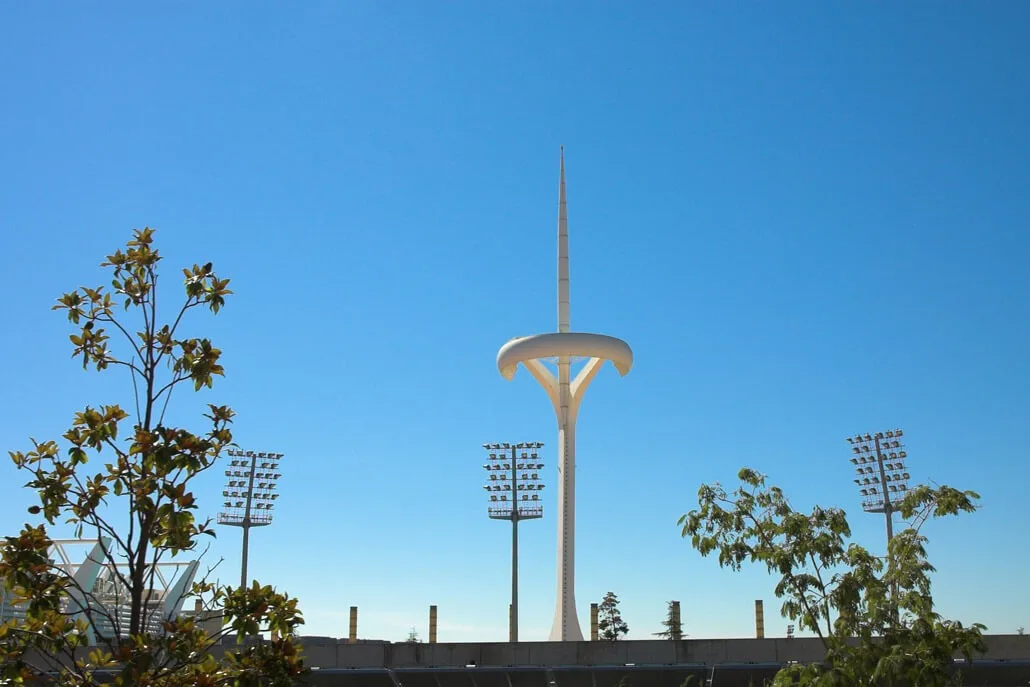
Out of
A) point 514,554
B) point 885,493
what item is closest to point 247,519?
point 514,554

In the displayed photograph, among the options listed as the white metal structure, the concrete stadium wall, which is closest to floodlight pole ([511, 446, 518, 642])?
the white metal structure

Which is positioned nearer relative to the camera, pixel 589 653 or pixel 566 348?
pixel 589 653

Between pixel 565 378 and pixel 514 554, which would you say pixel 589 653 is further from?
pixel 565 378

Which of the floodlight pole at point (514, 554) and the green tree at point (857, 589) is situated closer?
the green tree at point (857, 589)

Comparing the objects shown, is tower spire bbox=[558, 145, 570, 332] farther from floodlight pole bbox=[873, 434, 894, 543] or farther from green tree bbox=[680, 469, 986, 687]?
green tree bbox=[680, 469, 986, 687]

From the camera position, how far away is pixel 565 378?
181 ft

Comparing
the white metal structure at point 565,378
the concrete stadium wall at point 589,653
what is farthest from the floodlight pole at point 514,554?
the concrete stadium wall at point 589,653

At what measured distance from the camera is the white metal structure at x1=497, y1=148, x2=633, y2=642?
51000 mm

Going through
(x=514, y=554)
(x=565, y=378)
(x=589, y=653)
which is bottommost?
(x=589, y=653)

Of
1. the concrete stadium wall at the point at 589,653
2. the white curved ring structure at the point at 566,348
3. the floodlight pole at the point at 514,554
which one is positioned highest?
the white curved ring structure at the point at 566,348

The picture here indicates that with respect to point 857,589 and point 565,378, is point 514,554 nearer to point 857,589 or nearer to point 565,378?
point 565,378

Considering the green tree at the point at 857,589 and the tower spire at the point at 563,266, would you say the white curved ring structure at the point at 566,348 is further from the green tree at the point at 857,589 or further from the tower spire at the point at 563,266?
the green tree at the point at 857,589

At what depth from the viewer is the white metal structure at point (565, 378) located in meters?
51.0

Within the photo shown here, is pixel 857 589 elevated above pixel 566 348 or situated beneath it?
situated beneath
